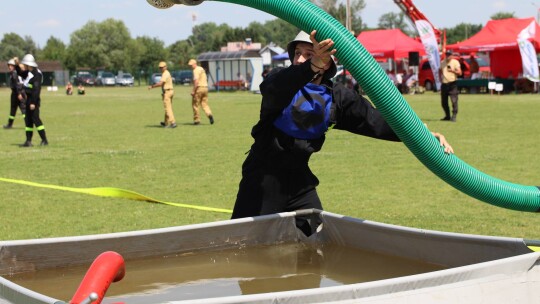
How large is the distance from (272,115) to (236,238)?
0.85m

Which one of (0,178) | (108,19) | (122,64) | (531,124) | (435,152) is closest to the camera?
(435,152)

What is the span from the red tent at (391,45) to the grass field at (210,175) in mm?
24198

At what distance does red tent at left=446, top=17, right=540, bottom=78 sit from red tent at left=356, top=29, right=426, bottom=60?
4.11 metres

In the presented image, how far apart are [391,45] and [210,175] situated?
1448 inches

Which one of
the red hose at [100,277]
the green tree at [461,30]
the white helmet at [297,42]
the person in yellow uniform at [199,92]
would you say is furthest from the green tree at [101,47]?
the red hose at [100,277]

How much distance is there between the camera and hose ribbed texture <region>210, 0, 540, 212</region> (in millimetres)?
4270

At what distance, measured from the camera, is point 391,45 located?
48344 mm

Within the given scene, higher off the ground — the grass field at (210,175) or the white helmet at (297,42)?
the white helmet at (297,42)

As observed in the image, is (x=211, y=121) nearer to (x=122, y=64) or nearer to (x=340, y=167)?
(x=340, y=167)

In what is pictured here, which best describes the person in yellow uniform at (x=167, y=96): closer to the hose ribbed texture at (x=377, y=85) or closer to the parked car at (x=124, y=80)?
the hose ribbed texture at (x=377, y=85)

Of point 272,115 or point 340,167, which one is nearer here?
point 272,115

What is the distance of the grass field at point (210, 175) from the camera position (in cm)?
916

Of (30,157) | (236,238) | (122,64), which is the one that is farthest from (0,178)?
(122,64)

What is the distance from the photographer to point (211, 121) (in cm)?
2516
